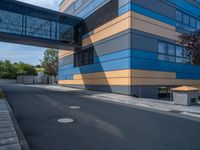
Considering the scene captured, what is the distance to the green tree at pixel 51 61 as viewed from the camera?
59.8 metres

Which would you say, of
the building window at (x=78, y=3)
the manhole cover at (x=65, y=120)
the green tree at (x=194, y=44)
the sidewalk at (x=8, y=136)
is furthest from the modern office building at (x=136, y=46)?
the sidewalk at (x=8, y=136)

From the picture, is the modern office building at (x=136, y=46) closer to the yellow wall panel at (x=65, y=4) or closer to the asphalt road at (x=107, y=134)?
the yellow wall panel at (x=65, y=4)

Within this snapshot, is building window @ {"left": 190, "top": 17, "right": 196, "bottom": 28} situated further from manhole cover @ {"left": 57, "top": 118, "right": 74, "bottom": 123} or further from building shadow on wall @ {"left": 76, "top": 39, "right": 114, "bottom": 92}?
manhole cover @ {"left": 57, "top": 118, "right": 74, "bottom": 123}

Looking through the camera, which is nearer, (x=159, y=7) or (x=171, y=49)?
(x=159, y=7)

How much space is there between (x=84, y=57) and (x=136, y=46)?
9.98 metres

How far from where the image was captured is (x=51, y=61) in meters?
Answer: 60.2

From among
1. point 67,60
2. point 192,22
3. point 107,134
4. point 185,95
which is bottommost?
point 107,134

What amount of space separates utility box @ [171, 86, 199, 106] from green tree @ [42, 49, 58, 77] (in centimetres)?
4922

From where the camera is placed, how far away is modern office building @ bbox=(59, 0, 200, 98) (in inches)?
767

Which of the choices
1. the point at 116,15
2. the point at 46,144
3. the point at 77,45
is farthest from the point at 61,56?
the point at 46,144

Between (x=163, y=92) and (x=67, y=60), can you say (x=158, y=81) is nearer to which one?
(x=163, y=92)

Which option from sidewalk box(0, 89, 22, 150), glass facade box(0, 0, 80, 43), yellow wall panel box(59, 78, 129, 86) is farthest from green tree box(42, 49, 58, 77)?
sidewalk box(0, 89, 22, 150)

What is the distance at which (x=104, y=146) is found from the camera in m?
5.23

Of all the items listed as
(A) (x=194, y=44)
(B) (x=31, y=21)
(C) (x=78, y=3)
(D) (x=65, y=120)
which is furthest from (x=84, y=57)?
(D) (x=65, y=120)
